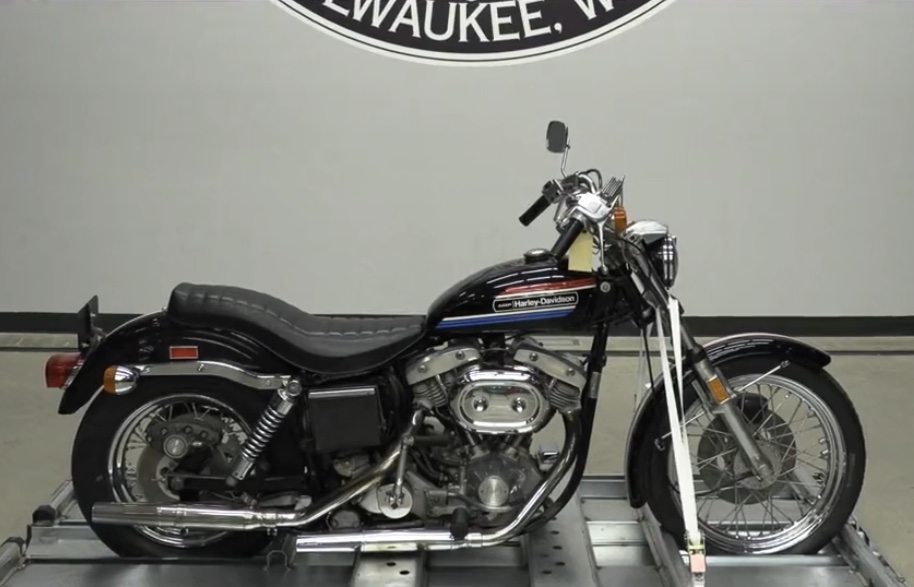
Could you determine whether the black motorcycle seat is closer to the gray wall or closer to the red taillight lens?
the red taillight lens

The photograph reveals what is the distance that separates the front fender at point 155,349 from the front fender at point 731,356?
915 millimetres

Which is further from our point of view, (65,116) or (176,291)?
Result: (65,116)

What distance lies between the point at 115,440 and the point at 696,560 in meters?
1.48

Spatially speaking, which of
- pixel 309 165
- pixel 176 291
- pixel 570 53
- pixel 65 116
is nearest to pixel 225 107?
pixel 309 165

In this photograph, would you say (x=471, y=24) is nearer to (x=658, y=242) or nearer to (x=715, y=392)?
(x=658, y=242)

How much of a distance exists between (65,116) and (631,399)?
8.85ft

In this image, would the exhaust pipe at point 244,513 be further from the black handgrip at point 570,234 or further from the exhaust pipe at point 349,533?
the black handgrip at point 570,234

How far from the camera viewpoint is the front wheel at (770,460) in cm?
241

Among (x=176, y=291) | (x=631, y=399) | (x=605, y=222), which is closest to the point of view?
(x=605, y=222)

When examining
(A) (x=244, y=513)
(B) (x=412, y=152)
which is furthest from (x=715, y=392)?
(B) (x=412, y=152)

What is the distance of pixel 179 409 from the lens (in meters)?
2.47

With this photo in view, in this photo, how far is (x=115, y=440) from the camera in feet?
7.98

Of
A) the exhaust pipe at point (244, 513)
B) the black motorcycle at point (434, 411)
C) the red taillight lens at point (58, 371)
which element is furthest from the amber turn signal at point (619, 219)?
the red taillight lens at point (58, 371)

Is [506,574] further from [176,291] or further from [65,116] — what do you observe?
[65,116]
